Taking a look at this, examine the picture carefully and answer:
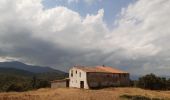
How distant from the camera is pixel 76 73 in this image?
76.8 metres

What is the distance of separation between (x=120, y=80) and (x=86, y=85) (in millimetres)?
11378

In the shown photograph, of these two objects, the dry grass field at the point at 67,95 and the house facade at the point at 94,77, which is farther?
the house facade at the point at 94,77

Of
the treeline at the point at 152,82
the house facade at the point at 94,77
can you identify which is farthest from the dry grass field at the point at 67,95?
the treeline at the point at 152,82

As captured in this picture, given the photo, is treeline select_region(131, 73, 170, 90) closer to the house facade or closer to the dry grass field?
the house facade

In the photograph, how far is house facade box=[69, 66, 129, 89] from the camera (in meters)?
73.1

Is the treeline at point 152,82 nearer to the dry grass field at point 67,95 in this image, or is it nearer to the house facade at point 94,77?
the house facade at point 94,77

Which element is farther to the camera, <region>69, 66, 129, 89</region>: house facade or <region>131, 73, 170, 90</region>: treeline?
<region>131, 73, 170, 90</region>: treeline

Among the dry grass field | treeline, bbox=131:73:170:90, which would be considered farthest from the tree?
the dry grass field

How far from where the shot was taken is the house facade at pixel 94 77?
240ft

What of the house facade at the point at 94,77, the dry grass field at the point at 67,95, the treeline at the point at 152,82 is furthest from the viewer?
the treeline at the point at 152,82

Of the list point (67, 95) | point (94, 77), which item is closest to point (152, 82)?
point (94, 77)

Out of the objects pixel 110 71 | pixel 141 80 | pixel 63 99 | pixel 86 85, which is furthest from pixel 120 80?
pixel 63 99

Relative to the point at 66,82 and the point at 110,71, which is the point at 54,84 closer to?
the point at 66,82

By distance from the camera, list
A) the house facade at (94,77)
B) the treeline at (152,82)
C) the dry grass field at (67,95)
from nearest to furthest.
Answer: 1. the dry grass field at (67,95)
2. the house facade at (94,77)
3. the treeline at (152,82)
